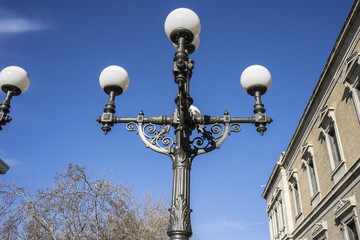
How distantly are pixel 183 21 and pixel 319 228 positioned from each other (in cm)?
1249

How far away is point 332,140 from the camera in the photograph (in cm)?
1239

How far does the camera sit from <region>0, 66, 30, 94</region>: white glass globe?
466cm

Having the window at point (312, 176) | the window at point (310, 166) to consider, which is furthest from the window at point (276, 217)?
the window at point (312, 176)

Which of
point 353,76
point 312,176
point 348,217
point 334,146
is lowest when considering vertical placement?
point 348,217

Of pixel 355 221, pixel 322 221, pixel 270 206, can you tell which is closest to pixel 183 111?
pixel 355 221

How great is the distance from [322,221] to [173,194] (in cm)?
1180

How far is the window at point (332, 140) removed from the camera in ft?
37.0

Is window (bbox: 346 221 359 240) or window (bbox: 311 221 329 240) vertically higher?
window (bbox: 311 221 329 240)

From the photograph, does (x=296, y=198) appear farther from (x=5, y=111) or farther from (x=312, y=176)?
(x=5, y=111)

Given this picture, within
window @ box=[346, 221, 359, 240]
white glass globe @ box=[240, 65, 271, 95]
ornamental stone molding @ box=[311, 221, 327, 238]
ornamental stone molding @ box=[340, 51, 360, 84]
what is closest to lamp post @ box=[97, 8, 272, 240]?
white glass globe @ box=[240, 65, 271, 95]

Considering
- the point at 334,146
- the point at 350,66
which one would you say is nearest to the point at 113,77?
the point at 350,66

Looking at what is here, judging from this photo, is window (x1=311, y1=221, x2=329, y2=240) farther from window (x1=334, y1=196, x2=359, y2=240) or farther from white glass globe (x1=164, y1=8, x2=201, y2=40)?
white glass globe (x1=164, y1=8, x2=201, y2=40)

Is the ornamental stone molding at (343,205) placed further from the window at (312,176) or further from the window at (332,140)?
the window at (312,176)

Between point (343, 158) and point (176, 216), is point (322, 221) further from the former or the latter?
point (176, 216)
